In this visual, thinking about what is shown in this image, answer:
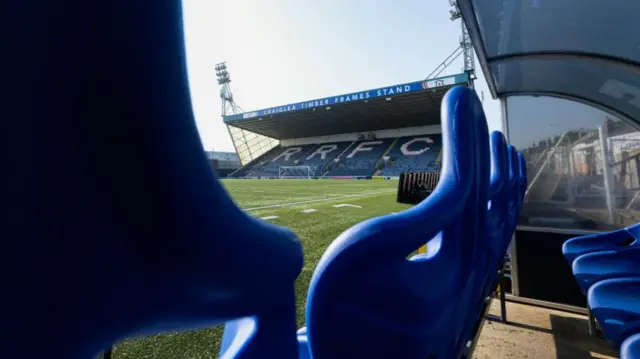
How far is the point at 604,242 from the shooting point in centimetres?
220

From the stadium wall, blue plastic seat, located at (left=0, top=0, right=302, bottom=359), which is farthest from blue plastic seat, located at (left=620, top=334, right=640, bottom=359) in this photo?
the stadium wall

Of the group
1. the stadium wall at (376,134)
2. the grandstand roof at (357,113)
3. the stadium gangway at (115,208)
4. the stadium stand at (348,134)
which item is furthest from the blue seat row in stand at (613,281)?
the stadium wall at (376,134)

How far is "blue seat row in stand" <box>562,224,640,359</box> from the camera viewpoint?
1295mm

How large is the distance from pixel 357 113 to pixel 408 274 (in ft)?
91.4

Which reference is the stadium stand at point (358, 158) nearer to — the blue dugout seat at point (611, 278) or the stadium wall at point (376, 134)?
the stadium wall at point (376, 134)

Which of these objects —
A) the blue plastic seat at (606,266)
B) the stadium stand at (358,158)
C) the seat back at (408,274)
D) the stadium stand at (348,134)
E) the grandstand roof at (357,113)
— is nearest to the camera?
the seat back at (408,274)

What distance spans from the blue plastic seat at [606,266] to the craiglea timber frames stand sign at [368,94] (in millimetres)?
18717

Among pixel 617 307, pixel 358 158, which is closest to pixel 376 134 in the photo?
pixel 358 158

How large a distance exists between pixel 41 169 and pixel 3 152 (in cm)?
2

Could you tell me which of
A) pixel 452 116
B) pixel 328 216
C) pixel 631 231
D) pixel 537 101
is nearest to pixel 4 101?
pixel 452 116

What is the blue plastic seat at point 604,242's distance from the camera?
2.17 meters

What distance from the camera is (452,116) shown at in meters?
0.66

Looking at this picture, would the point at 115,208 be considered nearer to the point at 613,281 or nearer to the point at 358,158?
the point at 613,281

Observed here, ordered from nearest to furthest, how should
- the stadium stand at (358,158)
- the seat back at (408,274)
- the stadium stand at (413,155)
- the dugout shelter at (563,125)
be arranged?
the seat back at (408,274) → the dugout shelter at (563,125) → the stadium stand at (413,155) → the stadium stand at (358,158)
